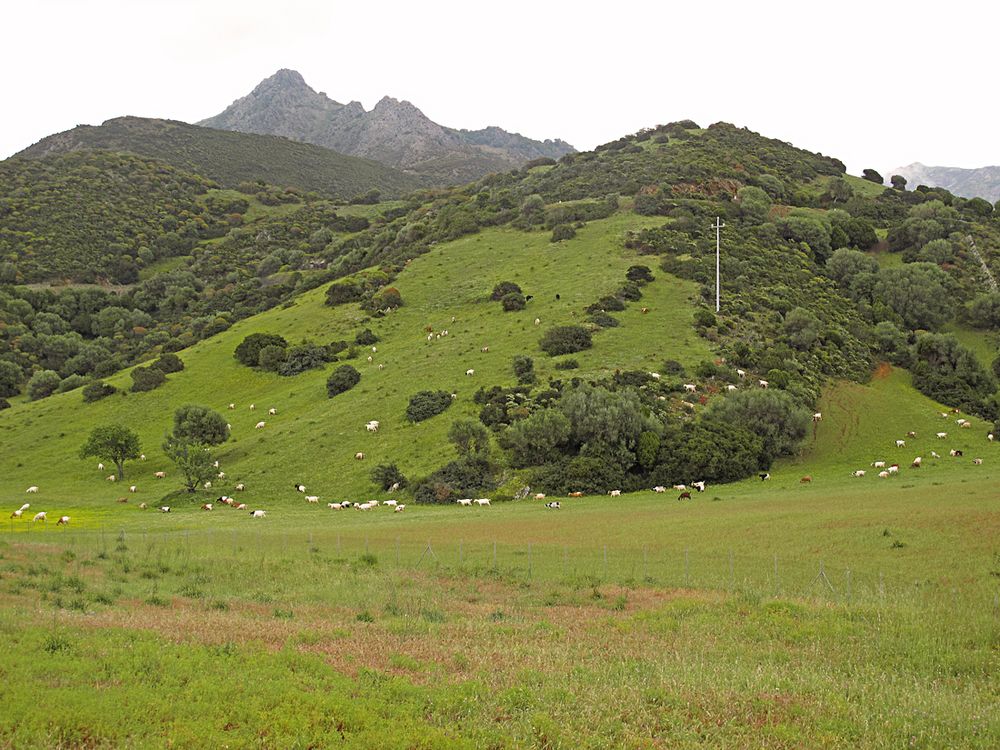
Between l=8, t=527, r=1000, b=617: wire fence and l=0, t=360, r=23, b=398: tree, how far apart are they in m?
71.6

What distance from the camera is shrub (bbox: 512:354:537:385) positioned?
60531 millimetres

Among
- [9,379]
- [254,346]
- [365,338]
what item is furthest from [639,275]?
[9,379]

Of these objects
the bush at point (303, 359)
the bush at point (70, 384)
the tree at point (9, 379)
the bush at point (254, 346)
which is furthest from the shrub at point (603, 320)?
the tree at point (9, 379)

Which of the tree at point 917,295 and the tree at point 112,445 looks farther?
the tree at point 917,295

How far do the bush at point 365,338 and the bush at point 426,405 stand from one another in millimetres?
22581

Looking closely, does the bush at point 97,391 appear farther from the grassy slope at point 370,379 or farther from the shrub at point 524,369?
the shrub at point 524,369

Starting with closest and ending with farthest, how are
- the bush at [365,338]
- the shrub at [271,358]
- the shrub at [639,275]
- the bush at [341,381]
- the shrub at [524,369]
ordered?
1. the shrub at [524,369]
2. the bush at [341,381]
3. the shrub at [271,358]
4. the bush at [365,338]
5. the shrub at [639,275]

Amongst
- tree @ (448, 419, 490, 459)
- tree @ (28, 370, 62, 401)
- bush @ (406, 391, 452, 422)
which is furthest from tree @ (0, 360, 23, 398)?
tree @ (448, 419, 490, 459)

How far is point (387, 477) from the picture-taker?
165ft

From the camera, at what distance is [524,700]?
11148 mm

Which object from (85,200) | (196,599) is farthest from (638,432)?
(85,200)

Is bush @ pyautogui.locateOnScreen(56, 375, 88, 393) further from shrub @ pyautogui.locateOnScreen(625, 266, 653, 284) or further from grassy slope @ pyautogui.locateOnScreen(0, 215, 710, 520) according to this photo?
shrub @ pyautogui.locateOnScreen(625, 266, 653, 284)

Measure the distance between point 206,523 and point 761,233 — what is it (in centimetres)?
8627

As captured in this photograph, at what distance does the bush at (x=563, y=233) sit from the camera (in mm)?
101688
